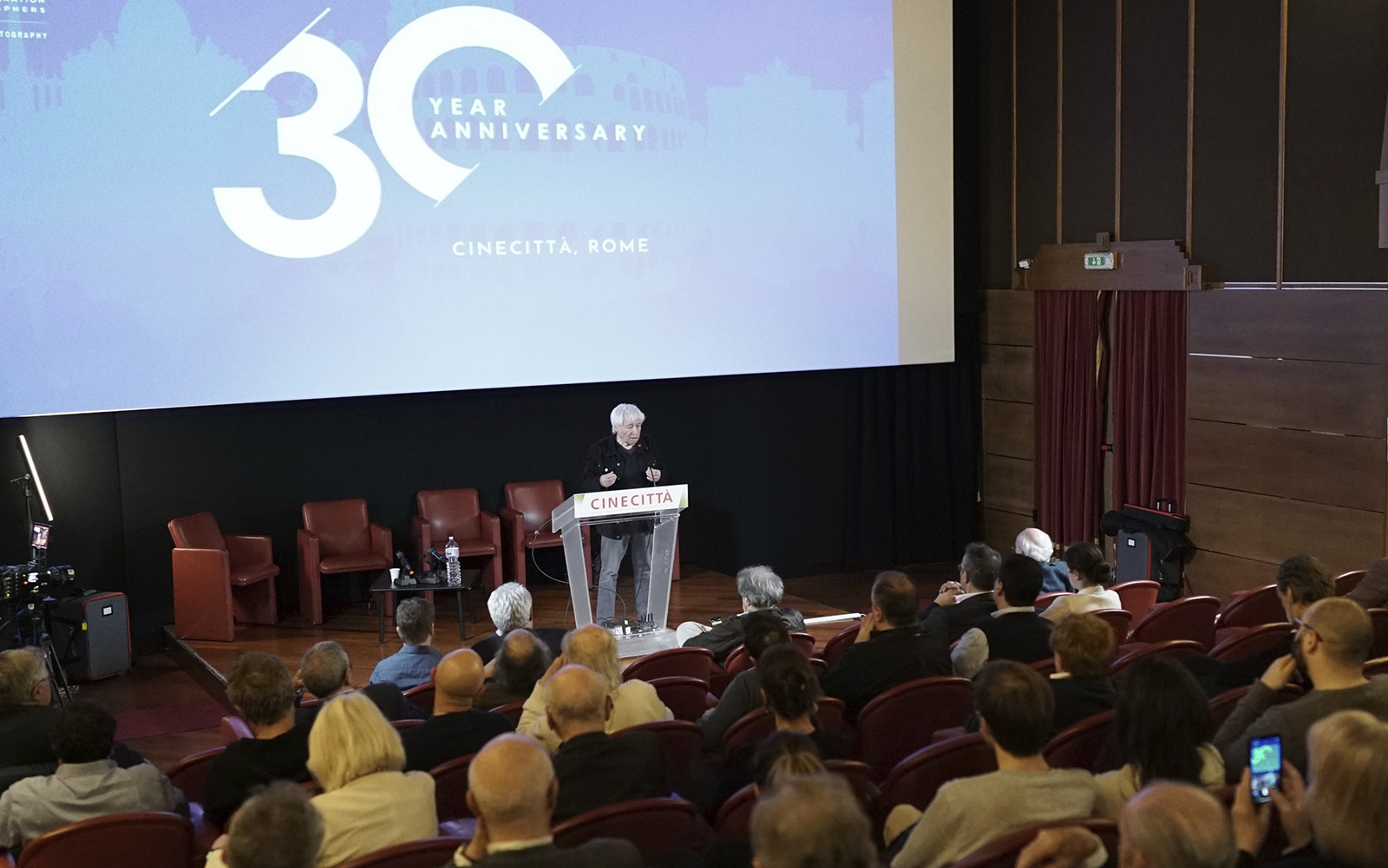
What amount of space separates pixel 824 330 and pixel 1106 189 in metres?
2.17

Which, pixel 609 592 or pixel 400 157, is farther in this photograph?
pixel 400 157

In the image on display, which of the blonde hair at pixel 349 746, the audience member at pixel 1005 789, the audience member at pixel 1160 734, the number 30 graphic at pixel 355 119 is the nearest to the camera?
the audience member at pixel 1005 789

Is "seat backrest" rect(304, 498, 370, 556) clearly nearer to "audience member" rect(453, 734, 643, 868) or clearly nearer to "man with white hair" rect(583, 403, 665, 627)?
"man with white hair" rect(583, 403, 665, 627)

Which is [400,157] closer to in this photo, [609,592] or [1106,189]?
[609,592]

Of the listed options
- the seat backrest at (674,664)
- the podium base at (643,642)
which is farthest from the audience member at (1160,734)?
the podium base at (643,642)

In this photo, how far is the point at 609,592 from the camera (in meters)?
7.55

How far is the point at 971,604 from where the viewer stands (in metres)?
5.18

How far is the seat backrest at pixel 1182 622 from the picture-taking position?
529 centimetres

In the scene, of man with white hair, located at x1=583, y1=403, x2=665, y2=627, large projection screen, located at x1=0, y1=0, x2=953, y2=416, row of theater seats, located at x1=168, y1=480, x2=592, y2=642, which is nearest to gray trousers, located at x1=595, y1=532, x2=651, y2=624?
man with white hair, located at x1=583, y1=403, x2=665, y2=627

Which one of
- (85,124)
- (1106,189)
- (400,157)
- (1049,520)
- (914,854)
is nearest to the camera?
(914,854)

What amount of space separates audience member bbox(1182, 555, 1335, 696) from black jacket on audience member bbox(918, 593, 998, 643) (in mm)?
938

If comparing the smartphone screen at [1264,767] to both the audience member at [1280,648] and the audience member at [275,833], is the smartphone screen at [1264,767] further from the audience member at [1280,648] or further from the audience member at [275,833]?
the audience member at [275,833]

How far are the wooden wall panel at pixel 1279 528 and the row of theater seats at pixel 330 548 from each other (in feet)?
13.8

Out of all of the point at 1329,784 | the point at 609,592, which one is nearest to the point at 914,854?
the point at 1329,784
